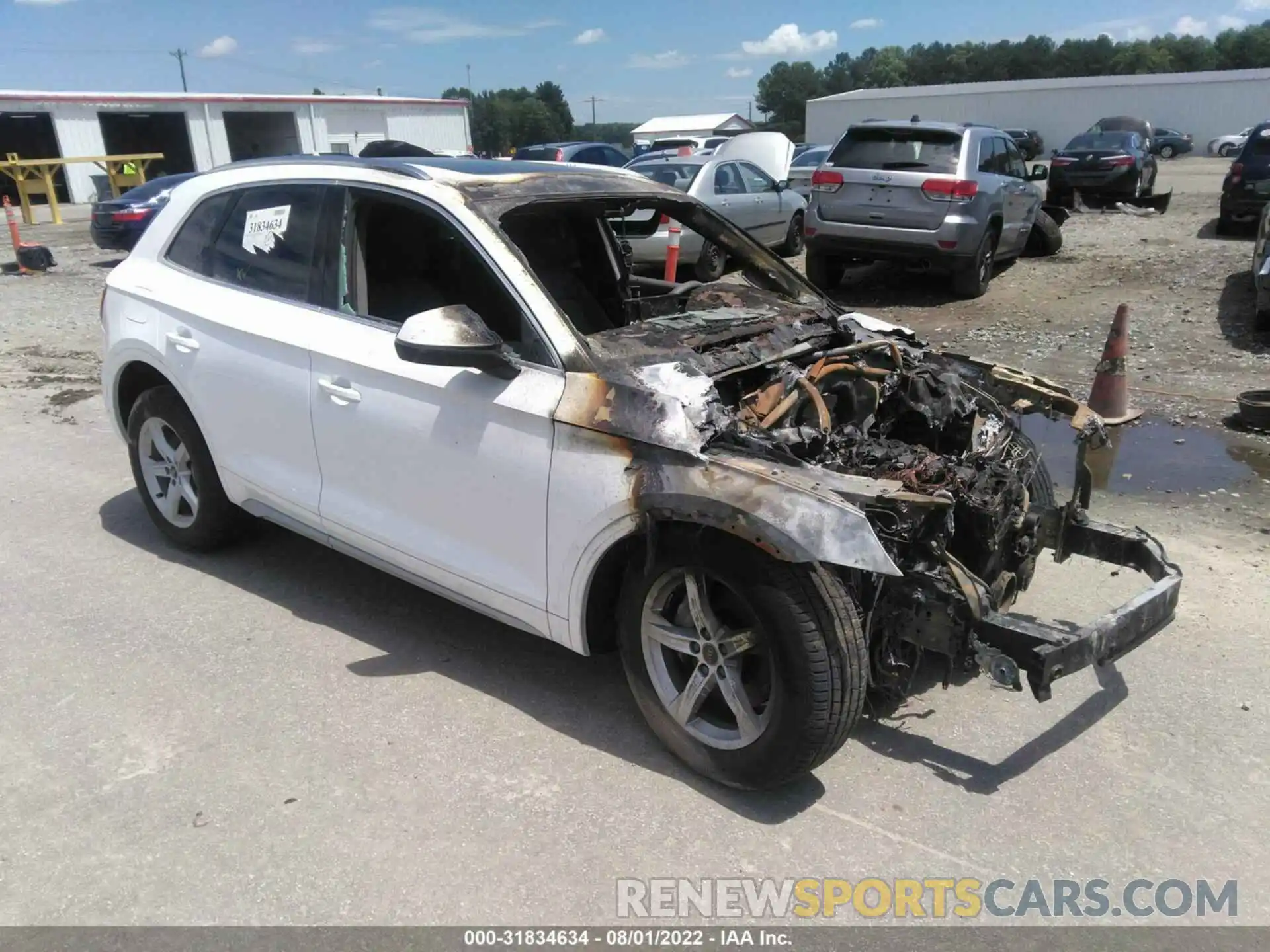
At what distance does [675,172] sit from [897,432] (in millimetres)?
9836

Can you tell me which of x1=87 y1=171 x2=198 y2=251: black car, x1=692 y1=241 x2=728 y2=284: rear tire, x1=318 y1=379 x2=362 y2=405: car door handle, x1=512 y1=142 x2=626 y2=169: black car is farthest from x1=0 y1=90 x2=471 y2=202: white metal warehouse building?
x1=318 y1=379 x2=362 y2=405: car door handle

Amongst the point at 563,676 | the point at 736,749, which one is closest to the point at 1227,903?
the point at 736,749

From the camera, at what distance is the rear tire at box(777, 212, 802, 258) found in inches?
578

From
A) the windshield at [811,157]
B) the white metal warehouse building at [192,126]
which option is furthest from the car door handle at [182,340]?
the white metal warehouse building at [192,126]

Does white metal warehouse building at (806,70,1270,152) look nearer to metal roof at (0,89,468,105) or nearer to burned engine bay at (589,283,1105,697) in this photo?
metal roof at (0,89,468,105)

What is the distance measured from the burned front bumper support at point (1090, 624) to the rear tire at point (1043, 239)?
442 inches

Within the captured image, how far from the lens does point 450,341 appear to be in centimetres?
306

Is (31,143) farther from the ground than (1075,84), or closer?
closer

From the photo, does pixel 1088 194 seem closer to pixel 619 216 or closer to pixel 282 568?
pixel 619 216

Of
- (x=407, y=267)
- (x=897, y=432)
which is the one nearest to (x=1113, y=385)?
(x=897, y=432)

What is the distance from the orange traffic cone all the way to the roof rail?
16.5 feet

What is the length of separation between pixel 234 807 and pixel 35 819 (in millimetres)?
585

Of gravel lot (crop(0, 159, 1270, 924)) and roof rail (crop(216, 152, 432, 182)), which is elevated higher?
roof rail (crop(216, 152, 432, 182))

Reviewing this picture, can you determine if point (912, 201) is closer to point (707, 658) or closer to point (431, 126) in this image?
point (707, 658)
